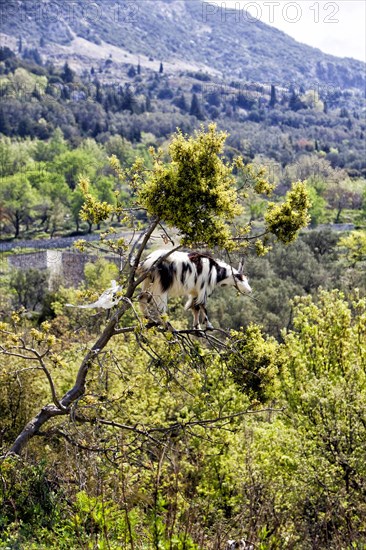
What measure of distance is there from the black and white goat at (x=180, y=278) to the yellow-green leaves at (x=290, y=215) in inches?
30.2

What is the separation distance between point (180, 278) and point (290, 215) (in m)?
1.67

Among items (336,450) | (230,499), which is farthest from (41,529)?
(230,499)

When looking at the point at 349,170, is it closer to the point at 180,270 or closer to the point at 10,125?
the point at 10,125

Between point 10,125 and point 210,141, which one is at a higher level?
point 210,141

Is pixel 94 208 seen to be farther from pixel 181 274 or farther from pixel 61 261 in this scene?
pixel 61 261

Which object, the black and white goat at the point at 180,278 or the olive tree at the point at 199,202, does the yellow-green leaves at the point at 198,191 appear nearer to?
the olive tree at the point at 199,202

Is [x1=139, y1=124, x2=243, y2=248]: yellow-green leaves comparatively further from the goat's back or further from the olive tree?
the goat's back

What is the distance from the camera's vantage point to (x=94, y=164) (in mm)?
114875

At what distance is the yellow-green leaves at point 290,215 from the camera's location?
884 cm

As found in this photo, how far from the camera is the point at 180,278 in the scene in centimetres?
889

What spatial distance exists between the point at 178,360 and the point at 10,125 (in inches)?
5300

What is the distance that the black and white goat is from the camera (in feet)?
29.1

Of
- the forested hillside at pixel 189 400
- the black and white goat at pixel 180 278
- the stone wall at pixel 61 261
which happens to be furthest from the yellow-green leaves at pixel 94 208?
the stone wall at pixel 61 261

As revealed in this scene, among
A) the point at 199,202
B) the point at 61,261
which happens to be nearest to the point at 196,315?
the point at 199,202
